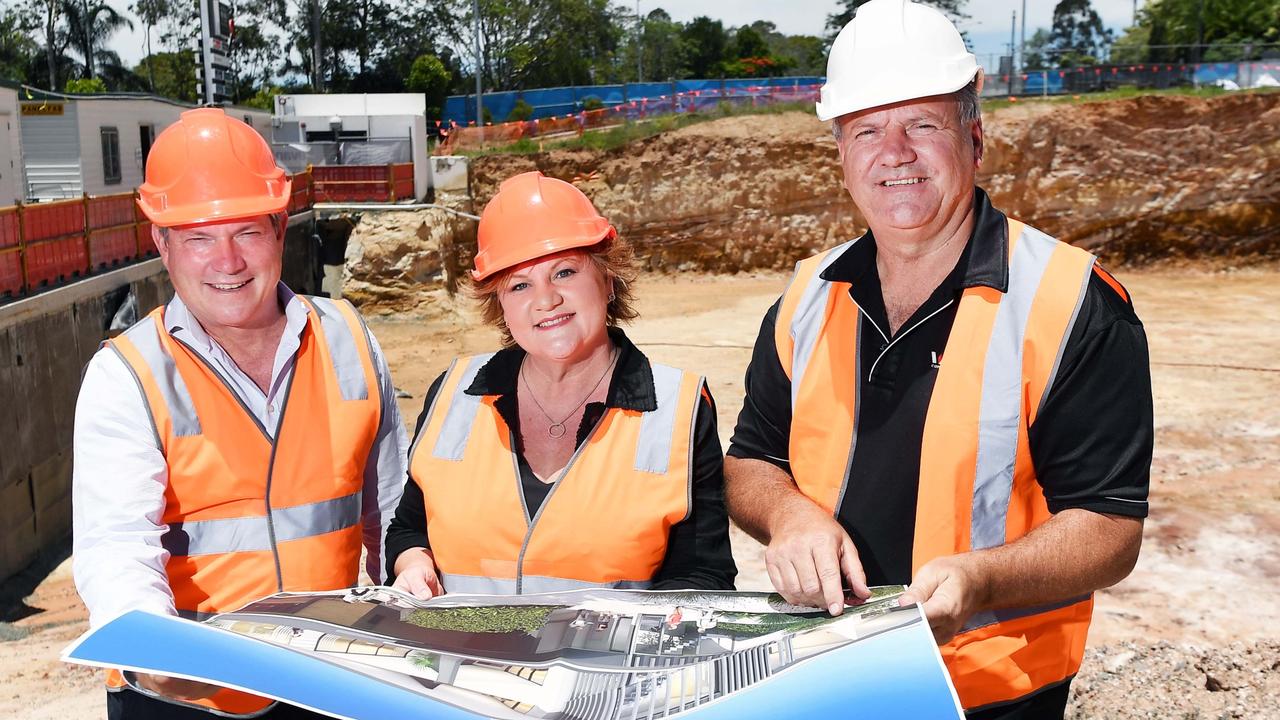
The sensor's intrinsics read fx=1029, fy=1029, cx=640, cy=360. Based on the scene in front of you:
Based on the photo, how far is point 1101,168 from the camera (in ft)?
83.0

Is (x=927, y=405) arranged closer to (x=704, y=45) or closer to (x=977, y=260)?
(x=977, y=260)

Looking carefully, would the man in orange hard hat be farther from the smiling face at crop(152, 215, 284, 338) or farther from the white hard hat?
the white hard hat

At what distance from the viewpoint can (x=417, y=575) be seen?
2463 millimetres

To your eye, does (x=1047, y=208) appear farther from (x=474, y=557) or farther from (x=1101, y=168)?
(x=474, y=557)

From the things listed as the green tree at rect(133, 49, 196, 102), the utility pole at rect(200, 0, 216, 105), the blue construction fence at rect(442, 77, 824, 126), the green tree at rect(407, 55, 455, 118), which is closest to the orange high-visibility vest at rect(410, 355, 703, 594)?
the utility pole at rect(200, 0, 216, 105)

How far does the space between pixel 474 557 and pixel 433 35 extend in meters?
61.3

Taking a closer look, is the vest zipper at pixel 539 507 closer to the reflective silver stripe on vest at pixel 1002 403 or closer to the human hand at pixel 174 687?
the human hand at pixel 174 687

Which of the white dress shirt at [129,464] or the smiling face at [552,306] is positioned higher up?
the smiling face at [552,306]

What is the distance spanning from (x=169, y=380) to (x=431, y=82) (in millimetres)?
50454

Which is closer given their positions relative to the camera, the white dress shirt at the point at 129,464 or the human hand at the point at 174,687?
the human hand at the point at 174,687

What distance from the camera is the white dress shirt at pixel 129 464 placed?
2.22 metres

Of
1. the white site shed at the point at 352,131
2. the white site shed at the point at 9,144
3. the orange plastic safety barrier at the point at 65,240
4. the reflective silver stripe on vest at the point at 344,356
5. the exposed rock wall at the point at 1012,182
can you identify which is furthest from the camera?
the exposed rock wall at the point at 1012,182

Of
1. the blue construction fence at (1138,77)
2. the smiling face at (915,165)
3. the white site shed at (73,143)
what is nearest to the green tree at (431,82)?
the white site shed at (73,143)

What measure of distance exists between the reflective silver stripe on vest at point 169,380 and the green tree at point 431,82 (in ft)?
161
